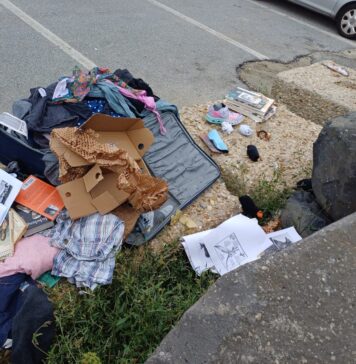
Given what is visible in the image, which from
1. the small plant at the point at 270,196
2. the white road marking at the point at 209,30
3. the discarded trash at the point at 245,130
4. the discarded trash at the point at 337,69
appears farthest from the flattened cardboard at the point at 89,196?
the white road marking at the point at 209,30

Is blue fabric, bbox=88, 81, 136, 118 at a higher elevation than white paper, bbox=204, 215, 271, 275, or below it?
higher

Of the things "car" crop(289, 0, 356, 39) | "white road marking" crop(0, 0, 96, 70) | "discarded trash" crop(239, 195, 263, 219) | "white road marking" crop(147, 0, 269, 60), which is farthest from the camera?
"car" crop(289, 0, 356, 39)

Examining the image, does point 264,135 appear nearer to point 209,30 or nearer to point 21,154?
point 21,154

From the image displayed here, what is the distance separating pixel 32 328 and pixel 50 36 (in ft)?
14.0

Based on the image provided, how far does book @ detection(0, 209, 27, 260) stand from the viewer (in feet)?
7.72

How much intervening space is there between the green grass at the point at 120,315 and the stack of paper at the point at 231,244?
6.7 inches

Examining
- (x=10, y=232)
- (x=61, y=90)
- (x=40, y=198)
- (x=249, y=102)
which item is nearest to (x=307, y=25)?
(x=249, y=102)

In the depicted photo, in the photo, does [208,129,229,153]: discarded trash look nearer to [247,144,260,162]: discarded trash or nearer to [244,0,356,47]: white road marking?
[247,144,260,162]: discarded trash

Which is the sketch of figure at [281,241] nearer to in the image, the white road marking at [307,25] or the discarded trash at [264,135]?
the discarded trash at [264,135]

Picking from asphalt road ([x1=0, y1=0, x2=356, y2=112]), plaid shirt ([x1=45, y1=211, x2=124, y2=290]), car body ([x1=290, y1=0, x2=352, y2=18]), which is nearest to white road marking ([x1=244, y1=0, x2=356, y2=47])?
asphalt road ([x1=0, y1=0, x2=356, y2=112])

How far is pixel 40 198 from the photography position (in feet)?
A: 8.77

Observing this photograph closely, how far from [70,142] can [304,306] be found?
5.59ft

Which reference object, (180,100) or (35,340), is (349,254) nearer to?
(35,340)

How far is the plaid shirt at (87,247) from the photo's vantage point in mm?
2389
